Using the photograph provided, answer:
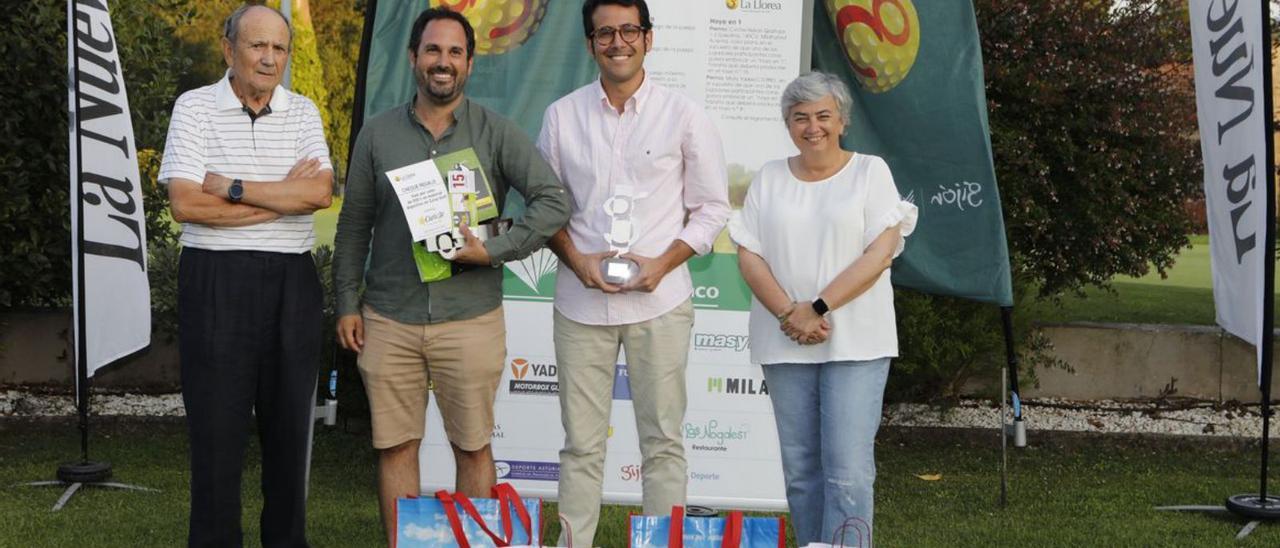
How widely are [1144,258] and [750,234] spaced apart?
4.71 meters

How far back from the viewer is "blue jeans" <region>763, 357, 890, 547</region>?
391 centimetres

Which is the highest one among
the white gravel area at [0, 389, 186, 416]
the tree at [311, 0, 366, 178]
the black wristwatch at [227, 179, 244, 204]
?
the tree at [311, 0, 366, 178]

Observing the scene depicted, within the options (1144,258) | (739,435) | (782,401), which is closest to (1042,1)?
(1144,258)

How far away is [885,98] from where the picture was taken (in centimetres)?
584

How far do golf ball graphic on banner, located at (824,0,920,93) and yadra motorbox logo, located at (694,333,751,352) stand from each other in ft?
3.78

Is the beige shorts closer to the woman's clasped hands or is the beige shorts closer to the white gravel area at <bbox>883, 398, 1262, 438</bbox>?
the woman's clasped hands

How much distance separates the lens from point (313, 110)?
4.27m

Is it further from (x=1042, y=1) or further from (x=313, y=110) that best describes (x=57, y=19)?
(x=1042, y=1)

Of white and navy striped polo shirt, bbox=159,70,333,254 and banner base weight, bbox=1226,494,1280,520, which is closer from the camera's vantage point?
white and navy striped polo shirt, bbox=159,70,333,254

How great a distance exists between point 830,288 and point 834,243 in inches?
5.0

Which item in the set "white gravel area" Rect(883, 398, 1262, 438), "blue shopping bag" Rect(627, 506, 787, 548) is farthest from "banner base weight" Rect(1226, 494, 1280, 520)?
"blue shopping bag" Rect(627, 506, 787, 548)

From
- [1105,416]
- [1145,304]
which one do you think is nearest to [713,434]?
[1105,416]

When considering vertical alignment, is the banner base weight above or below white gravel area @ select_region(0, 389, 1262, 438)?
below

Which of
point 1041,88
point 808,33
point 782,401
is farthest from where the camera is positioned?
point 1041,88
